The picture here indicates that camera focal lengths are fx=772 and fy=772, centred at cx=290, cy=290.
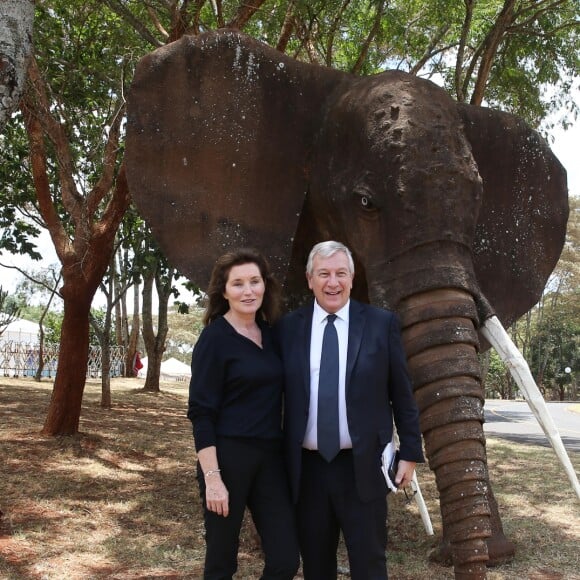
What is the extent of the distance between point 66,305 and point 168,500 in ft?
9.30

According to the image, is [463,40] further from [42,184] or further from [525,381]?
[525,381]

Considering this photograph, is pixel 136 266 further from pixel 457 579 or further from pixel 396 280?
pixel 457 579

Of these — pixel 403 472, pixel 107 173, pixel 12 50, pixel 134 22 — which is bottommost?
pixel 403 472

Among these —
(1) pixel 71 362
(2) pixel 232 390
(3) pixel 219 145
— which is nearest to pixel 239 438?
(2) pixel 232 390

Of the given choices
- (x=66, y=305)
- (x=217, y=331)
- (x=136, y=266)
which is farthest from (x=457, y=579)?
(x=136, y=266)

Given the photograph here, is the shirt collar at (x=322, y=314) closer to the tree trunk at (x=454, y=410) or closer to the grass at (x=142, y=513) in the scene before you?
the tree trunk at (x=454, y=410)

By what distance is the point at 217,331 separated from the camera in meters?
3.08

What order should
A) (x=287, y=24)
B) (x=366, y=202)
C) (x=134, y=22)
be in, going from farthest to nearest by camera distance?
(x=287, y=24) → (x=134, y=22) → (x=366, y=202)

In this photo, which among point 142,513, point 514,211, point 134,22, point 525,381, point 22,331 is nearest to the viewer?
point 525,381

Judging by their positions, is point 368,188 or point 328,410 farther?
point 368,188

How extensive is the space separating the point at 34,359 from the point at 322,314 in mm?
28208

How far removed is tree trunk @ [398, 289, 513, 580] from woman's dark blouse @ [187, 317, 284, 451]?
27.9 inches

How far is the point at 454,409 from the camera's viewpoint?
3.27 metres

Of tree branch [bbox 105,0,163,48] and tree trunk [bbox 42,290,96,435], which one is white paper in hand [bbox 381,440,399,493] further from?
tree branch [bbox 105,0,163,48]
